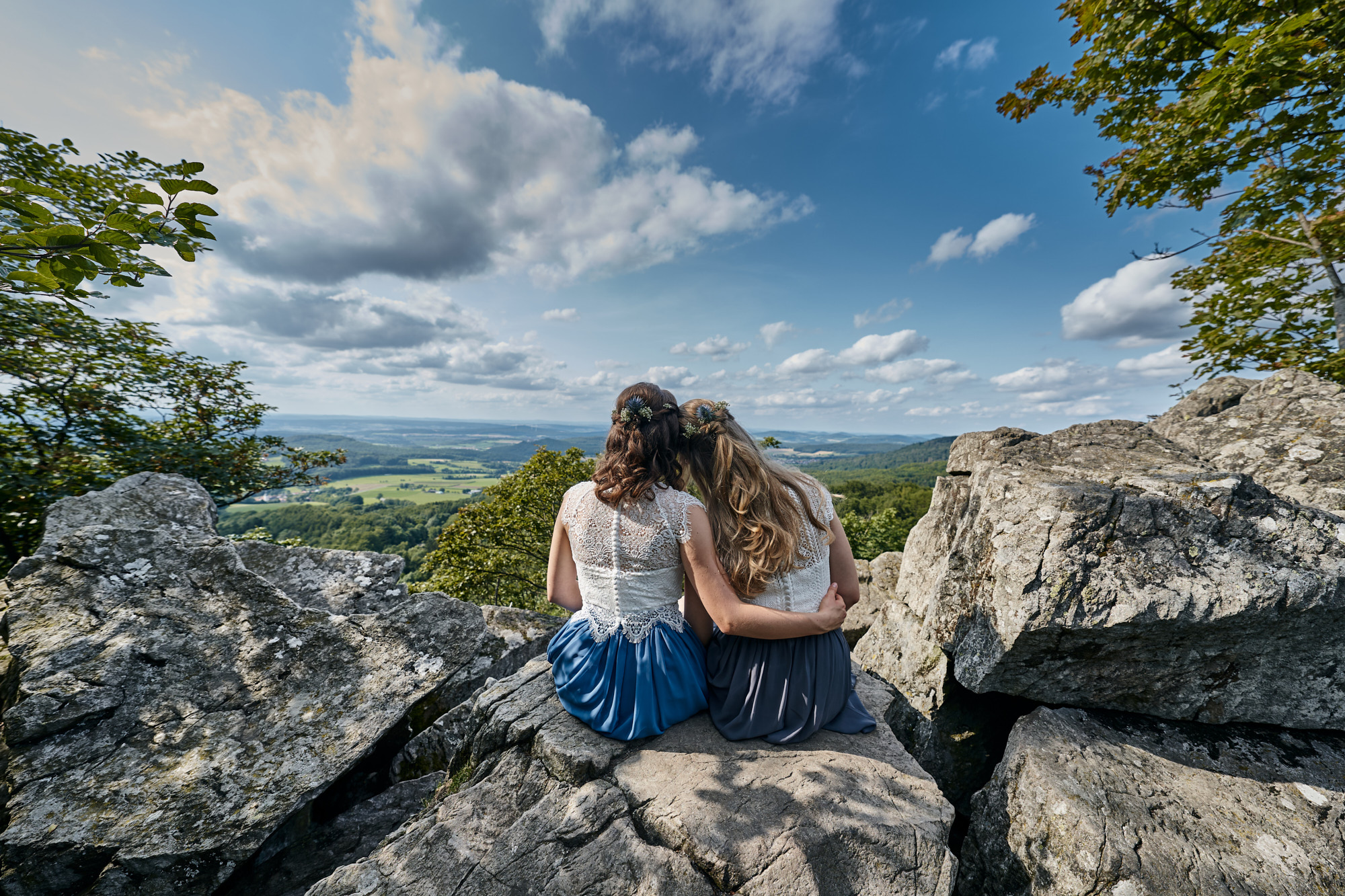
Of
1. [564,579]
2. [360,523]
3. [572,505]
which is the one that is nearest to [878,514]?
[564,579]

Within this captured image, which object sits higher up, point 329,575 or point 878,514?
point 329,575

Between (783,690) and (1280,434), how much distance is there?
24.7 feet

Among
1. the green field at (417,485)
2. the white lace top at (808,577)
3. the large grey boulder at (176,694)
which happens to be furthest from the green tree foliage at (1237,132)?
the green field at (417,485)

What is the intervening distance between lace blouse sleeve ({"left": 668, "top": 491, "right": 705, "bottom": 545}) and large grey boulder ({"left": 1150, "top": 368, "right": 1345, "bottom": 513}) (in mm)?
6607

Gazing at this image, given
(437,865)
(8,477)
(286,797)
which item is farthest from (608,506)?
(8,477)

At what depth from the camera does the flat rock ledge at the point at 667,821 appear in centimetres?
294

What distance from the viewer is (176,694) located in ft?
14.1

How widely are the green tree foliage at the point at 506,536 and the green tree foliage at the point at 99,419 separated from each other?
8396 millimetres

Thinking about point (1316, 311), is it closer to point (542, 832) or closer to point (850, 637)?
point (850, 637)

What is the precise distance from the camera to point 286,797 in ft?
12.6

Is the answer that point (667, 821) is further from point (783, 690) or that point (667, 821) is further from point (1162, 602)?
point (1162, 602)

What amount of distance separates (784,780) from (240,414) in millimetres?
11199

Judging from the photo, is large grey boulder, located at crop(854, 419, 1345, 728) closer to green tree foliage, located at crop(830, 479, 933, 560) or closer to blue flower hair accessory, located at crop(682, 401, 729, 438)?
green tree foliage, located at crop(830, 479, 933, 560)

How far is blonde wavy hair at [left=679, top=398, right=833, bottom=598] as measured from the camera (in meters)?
3.80
